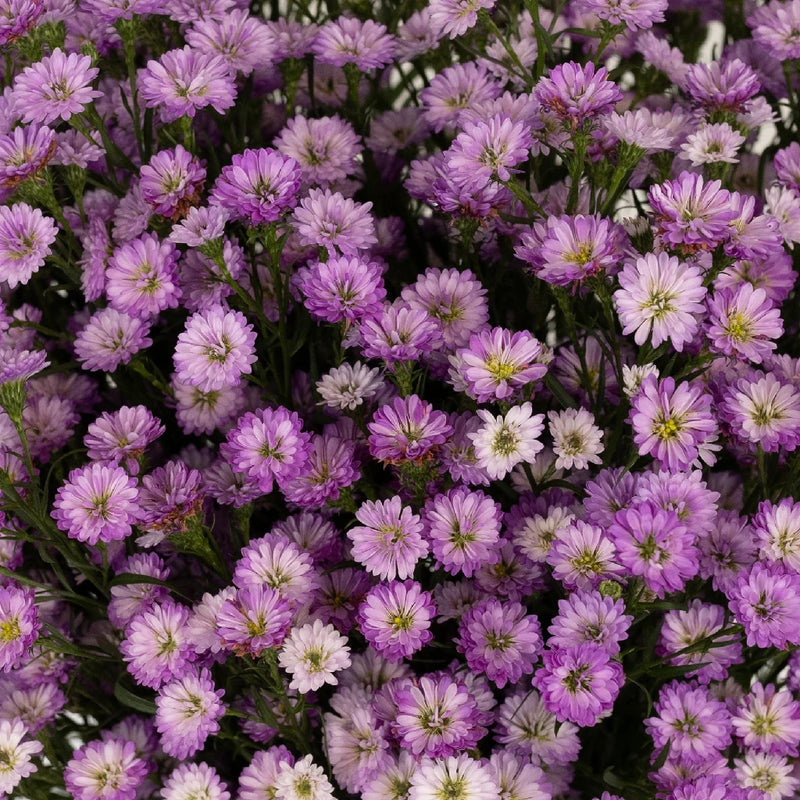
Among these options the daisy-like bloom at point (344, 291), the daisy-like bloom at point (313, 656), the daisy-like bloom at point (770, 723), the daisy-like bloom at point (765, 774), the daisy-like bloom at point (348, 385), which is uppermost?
the daisy-like bloom at point (344, 291)

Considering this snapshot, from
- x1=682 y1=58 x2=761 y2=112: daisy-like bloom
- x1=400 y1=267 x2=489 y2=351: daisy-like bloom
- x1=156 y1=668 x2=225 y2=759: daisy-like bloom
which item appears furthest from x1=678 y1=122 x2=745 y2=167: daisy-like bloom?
x1=156 y1=668 x2=225 y2=759: daisy-like bloom

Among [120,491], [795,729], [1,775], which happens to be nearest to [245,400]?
[120,491]

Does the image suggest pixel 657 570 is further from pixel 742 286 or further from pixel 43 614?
pixel 43 614

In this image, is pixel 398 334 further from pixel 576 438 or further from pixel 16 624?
pixel 16 624

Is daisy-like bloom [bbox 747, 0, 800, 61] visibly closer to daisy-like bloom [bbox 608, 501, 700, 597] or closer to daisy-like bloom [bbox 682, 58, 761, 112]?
daisy-like bloom [bbox 682, 58, 761, 112]

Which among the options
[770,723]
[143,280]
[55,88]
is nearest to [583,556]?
[770,723]

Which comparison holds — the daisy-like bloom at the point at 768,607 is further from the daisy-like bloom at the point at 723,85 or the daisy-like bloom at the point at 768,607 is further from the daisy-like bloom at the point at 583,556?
the daisy-like bloom at the point at 723,85

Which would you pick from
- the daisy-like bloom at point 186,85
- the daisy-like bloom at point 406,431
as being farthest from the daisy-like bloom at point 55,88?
the daisy-like bloom at point 406,431
